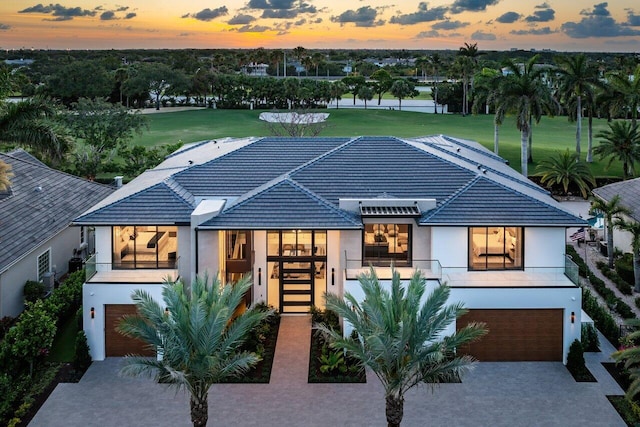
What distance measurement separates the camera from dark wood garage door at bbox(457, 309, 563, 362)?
23625 millimetres

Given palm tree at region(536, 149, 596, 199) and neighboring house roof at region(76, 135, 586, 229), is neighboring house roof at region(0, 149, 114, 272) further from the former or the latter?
palm tree at region(536, 149, 596, 199)

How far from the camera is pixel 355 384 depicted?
854 inches

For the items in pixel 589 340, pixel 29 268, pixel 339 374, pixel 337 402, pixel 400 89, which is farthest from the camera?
pixel 400 89

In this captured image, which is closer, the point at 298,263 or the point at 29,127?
the point at 29,127

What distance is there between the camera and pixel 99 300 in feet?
77.0

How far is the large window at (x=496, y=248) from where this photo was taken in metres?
25.3

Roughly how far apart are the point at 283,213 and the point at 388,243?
163 inches

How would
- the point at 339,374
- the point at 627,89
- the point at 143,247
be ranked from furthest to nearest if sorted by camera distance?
the point at 627,89, the point at 143,247, the point at 339,374

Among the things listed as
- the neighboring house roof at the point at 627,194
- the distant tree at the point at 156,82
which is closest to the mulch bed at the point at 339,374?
the neighboring house roof at the point at 627,194

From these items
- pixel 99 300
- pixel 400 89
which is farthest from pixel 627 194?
pixel 400 89

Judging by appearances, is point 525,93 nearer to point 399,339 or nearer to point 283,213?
point 283,213

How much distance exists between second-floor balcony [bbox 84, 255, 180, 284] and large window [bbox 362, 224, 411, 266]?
723 cm

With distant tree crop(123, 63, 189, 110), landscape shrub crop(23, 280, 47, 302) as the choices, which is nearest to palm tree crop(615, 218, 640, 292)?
landscape shrub crop(23, 280, 47, 302)

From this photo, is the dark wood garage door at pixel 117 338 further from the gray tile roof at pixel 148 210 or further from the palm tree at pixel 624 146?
the palm tree at pixel 624 146
